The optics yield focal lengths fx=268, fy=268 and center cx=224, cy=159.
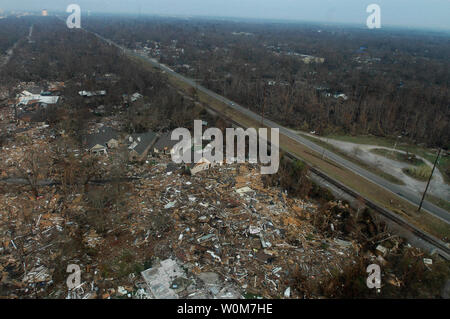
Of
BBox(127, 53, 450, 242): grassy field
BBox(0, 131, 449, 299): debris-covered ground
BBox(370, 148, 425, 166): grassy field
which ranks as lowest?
BBox(0, 131, 449, 299): debris-covered ground

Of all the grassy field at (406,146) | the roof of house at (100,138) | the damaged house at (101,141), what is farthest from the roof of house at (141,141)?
the grassy field at (406,146)

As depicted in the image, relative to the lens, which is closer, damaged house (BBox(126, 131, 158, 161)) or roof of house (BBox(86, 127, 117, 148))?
damaged house (BBox(126, 131, 158, 161))

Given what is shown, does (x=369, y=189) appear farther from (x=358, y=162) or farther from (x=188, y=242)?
(x=188, y=242)

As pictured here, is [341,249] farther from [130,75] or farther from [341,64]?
[341,64]

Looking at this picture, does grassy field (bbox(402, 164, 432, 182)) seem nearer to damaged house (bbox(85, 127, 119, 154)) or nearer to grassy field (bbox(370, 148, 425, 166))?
grassy field (bbox(370, 148, 425, 166))

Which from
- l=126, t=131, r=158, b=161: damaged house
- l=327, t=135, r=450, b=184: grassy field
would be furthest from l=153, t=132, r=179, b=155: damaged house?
l=327, t=135, r=450, b=184: grassy field
